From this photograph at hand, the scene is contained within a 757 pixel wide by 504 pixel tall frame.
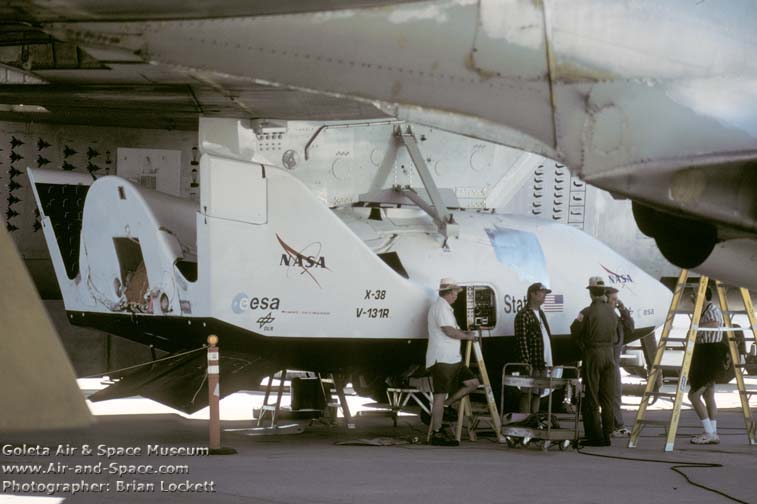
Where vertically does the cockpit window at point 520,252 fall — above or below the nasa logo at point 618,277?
above

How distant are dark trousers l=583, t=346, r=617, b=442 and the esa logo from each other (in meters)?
3.45

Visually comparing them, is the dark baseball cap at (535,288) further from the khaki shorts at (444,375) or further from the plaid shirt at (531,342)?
the khaki shorts at (444,375)

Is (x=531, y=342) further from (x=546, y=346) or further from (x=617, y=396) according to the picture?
(x=617, y=396)

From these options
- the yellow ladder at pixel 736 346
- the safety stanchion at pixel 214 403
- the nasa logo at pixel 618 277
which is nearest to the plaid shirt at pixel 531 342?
the nasa logo at pixel 618 277

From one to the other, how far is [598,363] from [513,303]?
137 centimetres

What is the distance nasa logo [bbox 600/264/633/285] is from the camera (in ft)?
46.9

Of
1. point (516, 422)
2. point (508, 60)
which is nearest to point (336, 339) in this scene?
point (516, 422)

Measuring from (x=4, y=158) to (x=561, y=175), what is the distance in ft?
22.2

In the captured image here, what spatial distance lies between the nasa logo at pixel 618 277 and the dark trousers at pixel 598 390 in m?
1.77

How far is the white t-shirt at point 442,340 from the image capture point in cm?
A: 1229

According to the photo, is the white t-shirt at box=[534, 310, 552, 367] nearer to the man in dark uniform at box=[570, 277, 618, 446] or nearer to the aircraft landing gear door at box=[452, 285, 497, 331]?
the man in dark uniform at box=[570, 277, 618, 446]

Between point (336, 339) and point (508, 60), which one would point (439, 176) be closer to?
point (336, 339)

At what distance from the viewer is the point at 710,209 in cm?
580

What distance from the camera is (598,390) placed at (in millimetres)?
12633
